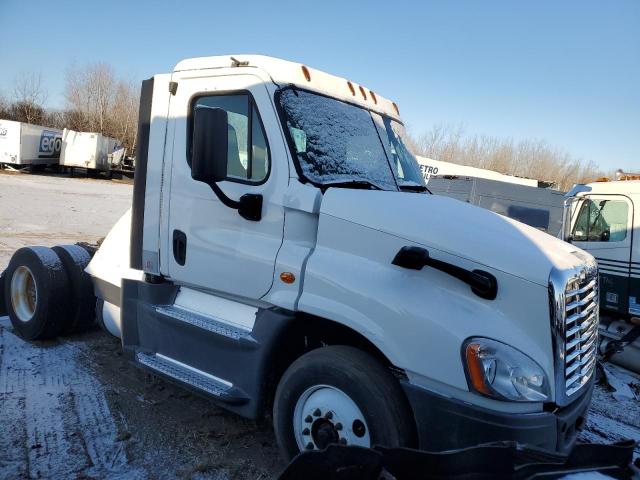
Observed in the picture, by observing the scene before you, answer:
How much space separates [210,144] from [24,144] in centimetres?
3441

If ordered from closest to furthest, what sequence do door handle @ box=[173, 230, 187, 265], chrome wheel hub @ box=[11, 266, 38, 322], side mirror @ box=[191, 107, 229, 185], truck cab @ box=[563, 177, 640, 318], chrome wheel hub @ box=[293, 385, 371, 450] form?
chrome wheel hub @ box=[293, 385, 371, 450]
side mirror @ box=[191, 107, 229, 185]
door handle @ box=[173, 230, 187, 265]
chrome wheel hub @ box=[11, 266, 38, 322]
truck cab @ box=[563, 177, 640, 318]

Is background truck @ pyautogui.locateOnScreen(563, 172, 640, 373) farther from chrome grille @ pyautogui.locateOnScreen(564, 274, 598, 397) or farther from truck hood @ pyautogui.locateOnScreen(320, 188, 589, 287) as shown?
truck hood @ pyautogui.locateOnScreen(320, 188, 589, 287)

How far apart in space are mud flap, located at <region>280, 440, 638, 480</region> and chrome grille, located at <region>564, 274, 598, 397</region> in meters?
0.63

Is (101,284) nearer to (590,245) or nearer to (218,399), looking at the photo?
(218,399)

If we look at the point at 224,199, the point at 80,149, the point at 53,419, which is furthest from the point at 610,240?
the point at 80,149

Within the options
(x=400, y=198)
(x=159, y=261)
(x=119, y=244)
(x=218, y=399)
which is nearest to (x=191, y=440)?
(x=218, y=399)

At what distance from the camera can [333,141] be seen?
3422 millimetres

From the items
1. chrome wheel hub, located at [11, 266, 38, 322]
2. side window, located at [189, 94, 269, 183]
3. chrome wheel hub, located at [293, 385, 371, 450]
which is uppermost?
side window, located at [189, 94, 269, 183]

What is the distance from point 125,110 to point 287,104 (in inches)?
2064

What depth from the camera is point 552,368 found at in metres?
2.46

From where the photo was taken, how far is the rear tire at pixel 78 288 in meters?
5.11

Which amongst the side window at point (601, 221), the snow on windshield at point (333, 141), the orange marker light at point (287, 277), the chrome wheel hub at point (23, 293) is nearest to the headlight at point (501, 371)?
the orange marker light at point (287, 277)

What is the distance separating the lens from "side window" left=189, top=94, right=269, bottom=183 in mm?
3262

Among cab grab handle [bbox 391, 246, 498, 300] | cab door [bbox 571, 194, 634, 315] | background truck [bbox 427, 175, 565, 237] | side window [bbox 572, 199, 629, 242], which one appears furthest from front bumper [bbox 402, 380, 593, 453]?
background truck [bbox 427, 175, 565, 237]
